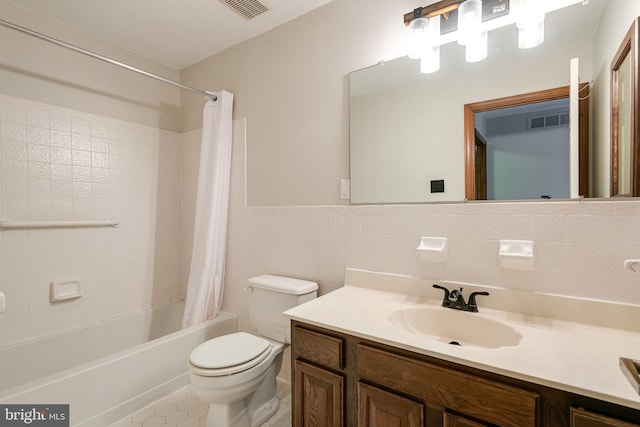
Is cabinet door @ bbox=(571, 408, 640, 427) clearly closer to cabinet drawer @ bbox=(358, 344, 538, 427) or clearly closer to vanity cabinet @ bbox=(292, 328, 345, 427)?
cabinet drawer @ bbox=(358, 344, 538, 427)

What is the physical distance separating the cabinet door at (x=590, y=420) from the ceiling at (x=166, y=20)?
6.92ft

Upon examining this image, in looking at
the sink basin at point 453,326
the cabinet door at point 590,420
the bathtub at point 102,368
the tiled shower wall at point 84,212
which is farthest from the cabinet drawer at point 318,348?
the tiled shower wall at point 84,212

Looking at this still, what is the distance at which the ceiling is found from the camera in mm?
1816

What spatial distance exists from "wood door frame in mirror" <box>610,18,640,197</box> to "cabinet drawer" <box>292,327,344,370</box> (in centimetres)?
117

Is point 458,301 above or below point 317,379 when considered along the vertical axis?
above

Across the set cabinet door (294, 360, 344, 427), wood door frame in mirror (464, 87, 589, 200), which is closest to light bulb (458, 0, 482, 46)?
wood door frame in mirror (464, 87, 589, 200)

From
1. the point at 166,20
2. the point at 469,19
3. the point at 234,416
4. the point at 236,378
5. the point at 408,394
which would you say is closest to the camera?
the point at 408,394

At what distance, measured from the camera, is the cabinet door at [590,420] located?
70 cm

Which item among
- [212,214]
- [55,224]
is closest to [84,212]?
[55,224]

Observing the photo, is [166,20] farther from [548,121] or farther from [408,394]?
[408,394]

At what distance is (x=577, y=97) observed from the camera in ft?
3.82

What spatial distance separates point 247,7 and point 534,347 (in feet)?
7.19

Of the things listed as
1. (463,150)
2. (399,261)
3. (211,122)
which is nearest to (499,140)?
(463,150)

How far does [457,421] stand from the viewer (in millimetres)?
886
